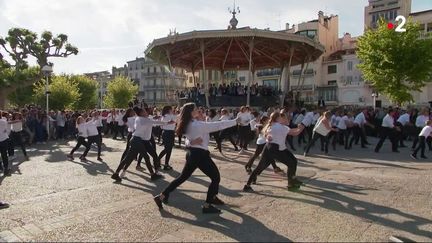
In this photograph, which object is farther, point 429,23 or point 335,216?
point 429,23

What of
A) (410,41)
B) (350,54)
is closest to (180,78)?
(350,54)

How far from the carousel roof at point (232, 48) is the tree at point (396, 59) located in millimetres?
7284

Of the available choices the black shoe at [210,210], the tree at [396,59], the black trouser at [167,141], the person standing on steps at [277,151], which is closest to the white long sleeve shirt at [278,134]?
the person standing on steps at [277,151]

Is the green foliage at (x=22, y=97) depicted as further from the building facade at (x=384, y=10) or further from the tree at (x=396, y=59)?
the building facade at (x=384, y=10)

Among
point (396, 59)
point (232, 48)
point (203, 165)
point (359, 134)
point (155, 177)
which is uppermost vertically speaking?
point (232, 48)

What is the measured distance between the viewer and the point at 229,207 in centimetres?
742

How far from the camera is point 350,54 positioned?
2462 inches

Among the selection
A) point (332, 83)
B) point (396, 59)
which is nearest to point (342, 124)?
point (396, 59)

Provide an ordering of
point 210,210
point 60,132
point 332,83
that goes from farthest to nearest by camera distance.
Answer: point 332,83 < point 60,132 < point 210,210

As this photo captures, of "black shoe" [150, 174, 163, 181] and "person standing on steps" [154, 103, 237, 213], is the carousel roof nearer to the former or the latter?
"black shoe" [150, 174, 163, 181]

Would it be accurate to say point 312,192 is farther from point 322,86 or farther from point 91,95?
point 91,95

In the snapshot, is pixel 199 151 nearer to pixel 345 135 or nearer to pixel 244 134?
pixel 244 134

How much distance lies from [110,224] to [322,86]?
6232cm

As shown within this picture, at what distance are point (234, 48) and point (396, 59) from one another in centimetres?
1458
